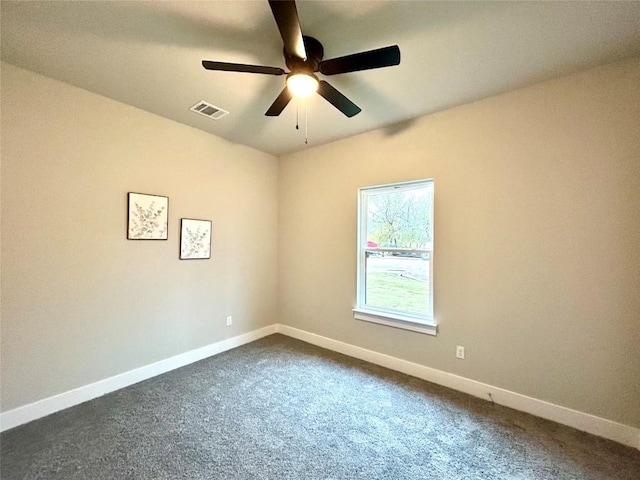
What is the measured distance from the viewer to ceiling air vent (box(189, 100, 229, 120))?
8.55 ft

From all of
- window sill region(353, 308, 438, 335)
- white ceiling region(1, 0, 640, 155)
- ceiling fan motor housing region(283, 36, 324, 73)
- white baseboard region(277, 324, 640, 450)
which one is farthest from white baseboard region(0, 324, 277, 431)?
ceiling fan motor housing region(283, 36, 324, 73)

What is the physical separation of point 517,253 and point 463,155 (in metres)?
1.01

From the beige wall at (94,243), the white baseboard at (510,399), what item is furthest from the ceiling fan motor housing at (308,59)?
the white baseboard at (510,399)

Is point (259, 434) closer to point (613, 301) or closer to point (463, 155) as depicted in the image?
point (613, 301)

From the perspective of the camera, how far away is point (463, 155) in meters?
2.58

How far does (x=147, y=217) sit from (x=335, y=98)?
85.5 inches

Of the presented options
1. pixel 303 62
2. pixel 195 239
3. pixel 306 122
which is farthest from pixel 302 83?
pixel 195 239

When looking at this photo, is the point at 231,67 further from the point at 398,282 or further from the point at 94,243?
the point at 398,282

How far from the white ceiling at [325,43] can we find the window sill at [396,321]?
2163mm

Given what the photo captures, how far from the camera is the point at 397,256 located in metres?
3.09

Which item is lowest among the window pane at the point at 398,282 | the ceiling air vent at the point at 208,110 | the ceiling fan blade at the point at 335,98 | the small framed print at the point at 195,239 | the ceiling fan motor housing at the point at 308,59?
the window pane at the point at 398,282

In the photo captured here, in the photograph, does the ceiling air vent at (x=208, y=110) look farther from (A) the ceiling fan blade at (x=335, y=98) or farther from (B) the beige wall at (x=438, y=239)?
(A) the ceiling fan blade at (x=335, y=98)

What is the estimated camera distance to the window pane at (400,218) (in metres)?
2.89

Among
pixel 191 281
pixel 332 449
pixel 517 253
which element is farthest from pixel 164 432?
pixel 517 253
